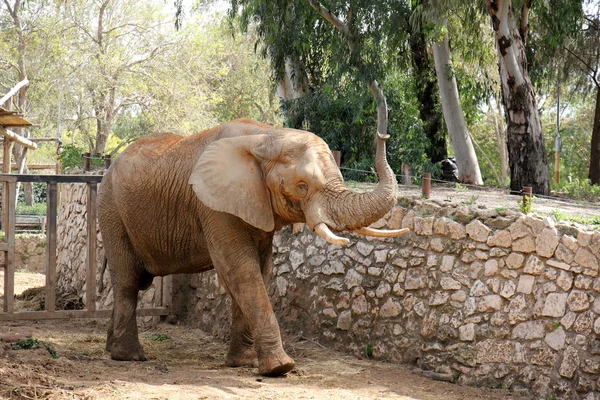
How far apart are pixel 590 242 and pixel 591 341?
2.69ft

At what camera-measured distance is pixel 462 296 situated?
328 inches

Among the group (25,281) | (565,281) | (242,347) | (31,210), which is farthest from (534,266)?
(31,210)

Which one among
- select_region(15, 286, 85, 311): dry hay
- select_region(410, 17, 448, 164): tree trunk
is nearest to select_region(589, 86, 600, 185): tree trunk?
select_region(410, 17, 448, 164): tree trunk

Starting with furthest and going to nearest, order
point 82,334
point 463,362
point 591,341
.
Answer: point 82,334, point 463,362, point 591,341

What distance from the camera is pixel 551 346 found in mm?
7531

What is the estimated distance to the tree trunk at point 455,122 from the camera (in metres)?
15.9

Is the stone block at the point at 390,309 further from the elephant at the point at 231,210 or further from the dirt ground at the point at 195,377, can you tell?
the elephant at the point at 231,210

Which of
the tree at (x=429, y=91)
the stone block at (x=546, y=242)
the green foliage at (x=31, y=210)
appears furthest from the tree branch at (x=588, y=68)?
the green foliage at (x=31, y=210)

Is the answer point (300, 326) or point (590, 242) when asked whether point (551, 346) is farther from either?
point (300, 326)

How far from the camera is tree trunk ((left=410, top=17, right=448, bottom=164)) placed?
17.5 meters

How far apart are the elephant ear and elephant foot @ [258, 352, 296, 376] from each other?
1101mm

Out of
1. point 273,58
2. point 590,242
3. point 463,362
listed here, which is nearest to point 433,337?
point 463,362

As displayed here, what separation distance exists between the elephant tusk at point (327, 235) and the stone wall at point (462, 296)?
192cm

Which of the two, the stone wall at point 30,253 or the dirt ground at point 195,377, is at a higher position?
the dirt ground at point 195,377
